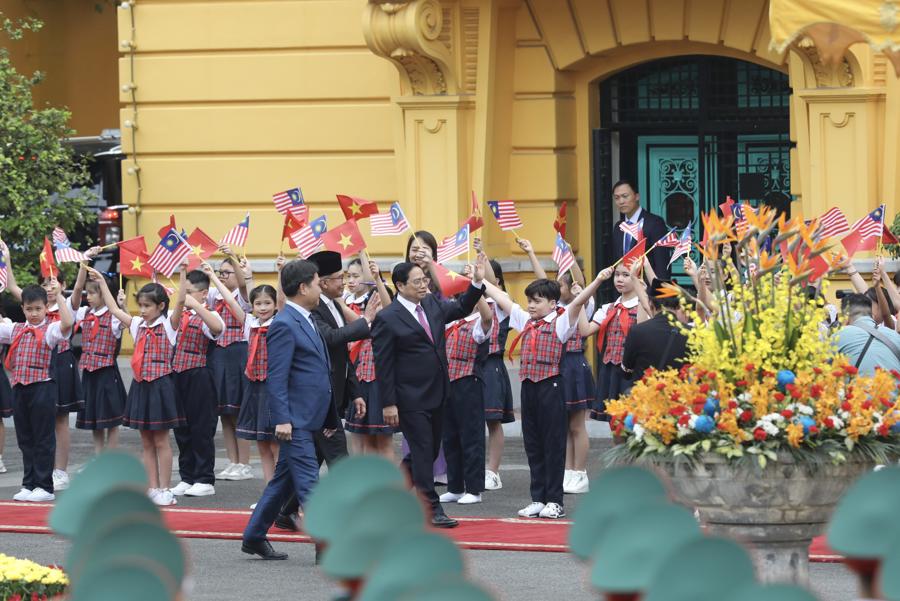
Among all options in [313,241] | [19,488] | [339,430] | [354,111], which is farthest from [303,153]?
[339,430]

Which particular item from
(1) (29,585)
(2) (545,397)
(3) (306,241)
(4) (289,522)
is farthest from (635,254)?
(1) (29,585)

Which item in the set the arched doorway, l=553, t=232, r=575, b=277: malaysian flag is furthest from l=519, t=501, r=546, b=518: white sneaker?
the arched doorway

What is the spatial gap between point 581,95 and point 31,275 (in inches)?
232

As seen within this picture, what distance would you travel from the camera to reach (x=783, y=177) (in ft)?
58.7

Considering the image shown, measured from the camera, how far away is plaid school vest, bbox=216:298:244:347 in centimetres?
1448

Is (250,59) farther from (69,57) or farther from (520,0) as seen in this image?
(69,57)

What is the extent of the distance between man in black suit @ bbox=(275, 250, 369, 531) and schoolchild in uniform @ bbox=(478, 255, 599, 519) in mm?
949

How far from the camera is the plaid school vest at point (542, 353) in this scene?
12227mm

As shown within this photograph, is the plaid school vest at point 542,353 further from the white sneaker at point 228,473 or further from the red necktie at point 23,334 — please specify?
the red necktie at point 23,334

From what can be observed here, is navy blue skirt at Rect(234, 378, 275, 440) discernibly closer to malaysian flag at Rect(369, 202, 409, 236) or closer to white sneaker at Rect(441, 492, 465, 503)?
white sneaker at Rect(441, 492, 465, 503)

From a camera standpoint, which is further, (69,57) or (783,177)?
(69,57)

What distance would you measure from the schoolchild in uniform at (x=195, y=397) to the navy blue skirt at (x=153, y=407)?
0.30 meters

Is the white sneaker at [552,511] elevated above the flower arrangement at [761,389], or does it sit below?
below

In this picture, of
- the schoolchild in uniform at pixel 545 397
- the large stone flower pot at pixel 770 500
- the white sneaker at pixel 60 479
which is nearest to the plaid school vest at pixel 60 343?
the white sneaker at pixel 60 479
